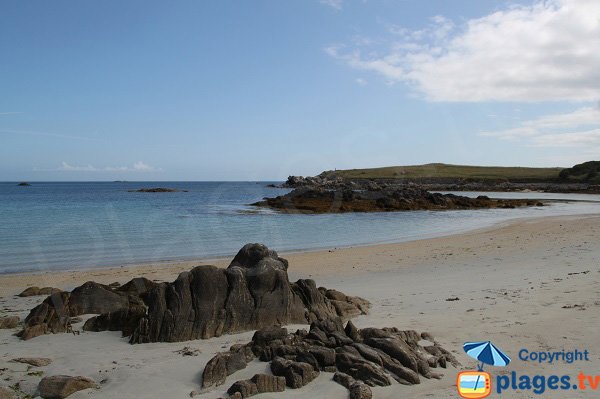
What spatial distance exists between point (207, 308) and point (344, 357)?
2.92 metres

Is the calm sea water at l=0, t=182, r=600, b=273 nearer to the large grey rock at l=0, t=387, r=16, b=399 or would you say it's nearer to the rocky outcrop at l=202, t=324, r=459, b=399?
the large grey rock at l=0, t=387, r=16, b=399

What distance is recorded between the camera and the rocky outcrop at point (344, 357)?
19.7 feet

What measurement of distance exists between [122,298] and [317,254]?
35.0 ft

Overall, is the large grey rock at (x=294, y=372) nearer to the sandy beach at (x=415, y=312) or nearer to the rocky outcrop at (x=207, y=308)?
the sandy beach at (x=415, y=312)

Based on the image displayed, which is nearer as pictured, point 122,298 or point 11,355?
point 11,355

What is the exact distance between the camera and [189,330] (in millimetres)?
8109

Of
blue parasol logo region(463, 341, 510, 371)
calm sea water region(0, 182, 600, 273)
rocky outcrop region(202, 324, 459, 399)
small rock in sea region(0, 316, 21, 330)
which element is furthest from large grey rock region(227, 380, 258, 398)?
calm sea water region(0, 182, 600, 273)

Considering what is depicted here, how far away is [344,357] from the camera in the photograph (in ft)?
20.8

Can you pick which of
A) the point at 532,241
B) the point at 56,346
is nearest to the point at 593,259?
the point at 532,241

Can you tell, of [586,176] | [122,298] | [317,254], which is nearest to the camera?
[122,298]

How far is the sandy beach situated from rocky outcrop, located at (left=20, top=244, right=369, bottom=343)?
0.92 feet

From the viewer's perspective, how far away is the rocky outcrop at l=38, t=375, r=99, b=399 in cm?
582

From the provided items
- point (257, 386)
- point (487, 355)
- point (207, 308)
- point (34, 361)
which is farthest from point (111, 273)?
point (487, 355)

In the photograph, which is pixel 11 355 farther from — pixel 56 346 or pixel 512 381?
pixel 512 381
